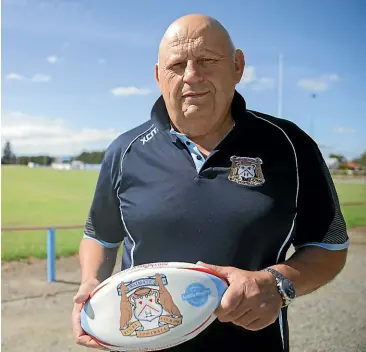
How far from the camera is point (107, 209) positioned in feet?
→ 2.99

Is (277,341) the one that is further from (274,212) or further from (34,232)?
(34,232)

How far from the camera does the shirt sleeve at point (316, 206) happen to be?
81cm

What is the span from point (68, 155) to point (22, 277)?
1.23 metres

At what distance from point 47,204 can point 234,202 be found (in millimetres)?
1642

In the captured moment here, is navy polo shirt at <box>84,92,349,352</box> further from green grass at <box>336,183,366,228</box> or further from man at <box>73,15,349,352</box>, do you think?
green grass at <box>336,183,366,228</box>

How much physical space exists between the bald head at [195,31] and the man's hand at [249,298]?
37 centimetres

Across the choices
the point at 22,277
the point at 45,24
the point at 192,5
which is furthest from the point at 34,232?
the point at 192,5

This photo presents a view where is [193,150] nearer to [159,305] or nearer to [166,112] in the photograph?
[166,112]

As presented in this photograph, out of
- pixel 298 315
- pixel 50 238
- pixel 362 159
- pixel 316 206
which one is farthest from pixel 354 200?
pixel 50 238

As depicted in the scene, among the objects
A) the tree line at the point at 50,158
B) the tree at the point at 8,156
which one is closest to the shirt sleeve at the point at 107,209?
the tree line at the point at 50,158

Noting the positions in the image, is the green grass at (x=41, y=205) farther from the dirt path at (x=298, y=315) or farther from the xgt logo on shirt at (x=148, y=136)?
the xgt logo on shirt at (x=148, y=136)

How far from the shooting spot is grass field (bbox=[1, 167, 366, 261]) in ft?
5.90

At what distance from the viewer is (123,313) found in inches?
30.4

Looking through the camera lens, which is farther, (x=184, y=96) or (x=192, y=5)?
(x=192, y=5)
